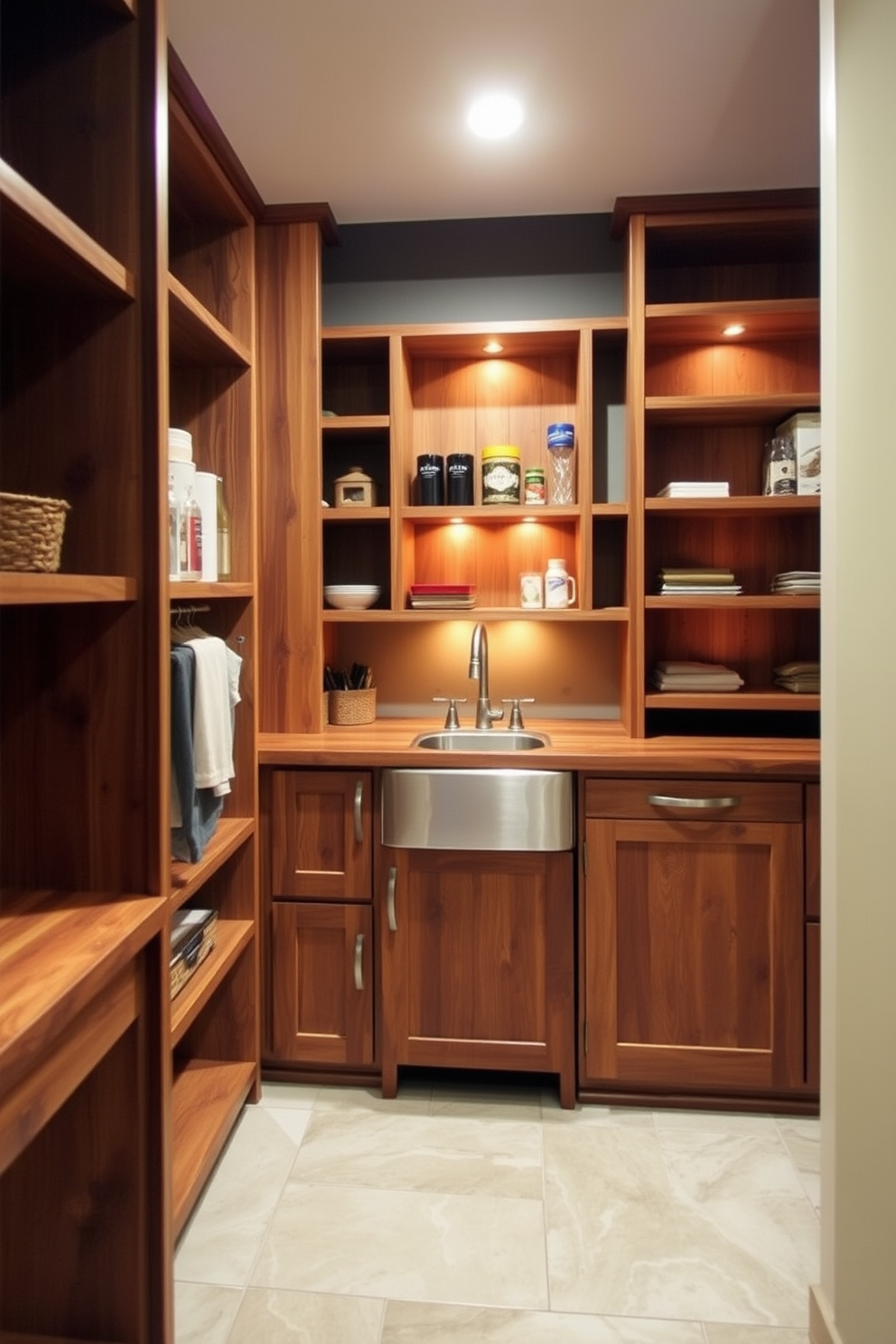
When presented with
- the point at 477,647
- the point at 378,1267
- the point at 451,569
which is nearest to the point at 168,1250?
the point at 378,1267

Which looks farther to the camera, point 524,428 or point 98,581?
point 524,428

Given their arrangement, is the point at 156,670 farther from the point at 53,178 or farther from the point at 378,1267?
the point at 378,1267

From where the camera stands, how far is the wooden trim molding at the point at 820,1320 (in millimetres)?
1346

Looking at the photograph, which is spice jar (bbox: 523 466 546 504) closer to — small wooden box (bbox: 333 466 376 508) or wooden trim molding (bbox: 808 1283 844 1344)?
small wooden box (bbox: 333 466 376 508)

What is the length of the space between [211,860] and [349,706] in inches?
32.5

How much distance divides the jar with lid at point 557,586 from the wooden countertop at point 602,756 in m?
0.45

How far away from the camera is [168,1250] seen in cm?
130

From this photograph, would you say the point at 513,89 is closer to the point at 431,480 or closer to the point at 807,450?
the point at 431,480

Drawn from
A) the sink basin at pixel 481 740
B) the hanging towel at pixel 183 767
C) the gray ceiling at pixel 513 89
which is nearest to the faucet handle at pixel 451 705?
the sink basin at pixel 481 740

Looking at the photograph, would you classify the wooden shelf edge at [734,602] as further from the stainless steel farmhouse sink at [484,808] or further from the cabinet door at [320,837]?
the cabinet door at [320,837]

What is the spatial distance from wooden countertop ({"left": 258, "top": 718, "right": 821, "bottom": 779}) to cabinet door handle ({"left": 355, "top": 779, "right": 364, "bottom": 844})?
0.06 meters

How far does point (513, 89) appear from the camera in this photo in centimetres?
186

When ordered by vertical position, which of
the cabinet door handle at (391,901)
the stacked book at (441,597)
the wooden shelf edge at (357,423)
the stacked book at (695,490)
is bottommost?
the cabinet door handle at (391,901)

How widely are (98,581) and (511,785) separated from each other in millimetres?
1171
